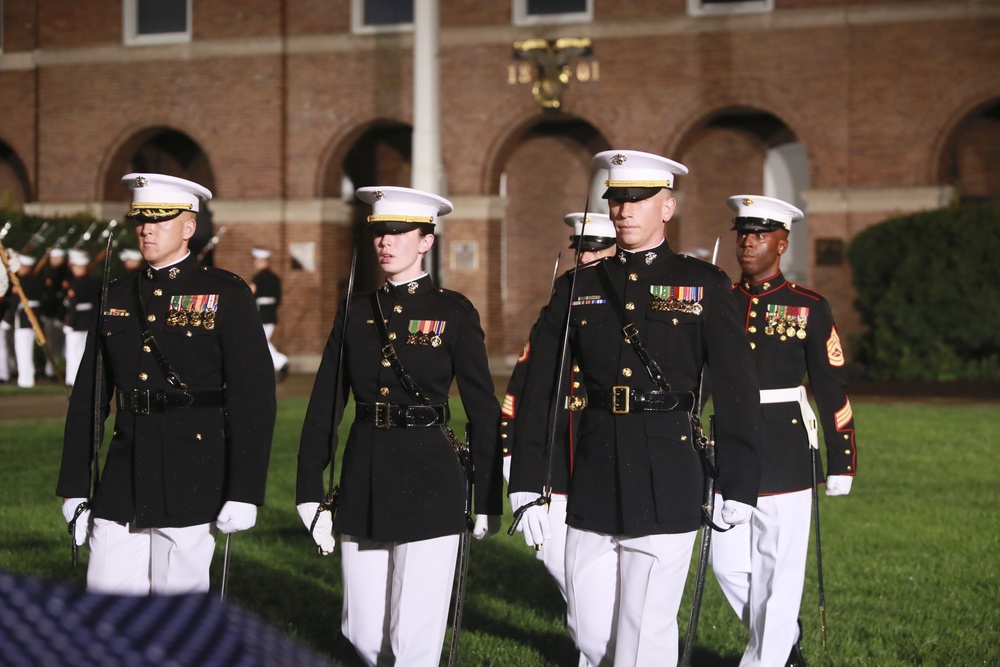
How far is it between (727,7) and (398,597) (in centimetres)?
1964

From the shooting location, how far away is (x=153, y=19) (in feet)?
85.3

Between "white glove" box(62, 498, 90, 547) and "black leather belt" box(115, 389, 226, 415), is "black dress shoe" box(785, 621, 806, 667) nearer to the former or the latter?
"black leather belt" box(115, 389, 226, 415)

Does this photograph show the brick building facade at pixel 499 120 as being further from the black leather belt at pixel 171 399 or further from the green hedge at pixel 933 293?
the black leather belt at pixel 171 399

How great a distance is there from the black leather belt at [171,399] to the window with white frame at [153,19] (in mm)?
21621

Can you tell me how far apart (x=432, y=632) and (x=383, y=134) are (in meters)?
23.4

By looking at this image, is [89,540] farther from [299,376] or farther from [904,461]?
[299,376]

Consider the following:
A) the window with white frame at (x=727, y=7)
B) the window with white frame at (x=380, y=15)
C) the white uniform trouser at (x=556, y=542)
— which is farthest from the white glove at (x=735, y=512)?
the window with white frame at (x=380, y=15)

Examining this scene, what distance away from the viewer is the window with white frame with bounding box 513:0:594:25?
23734mm

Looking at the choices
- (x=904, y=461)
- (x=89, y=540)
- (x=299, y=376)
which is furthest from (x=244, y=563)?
(x=299, y=376)

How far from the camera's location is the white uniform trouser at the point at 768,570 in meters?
6.00

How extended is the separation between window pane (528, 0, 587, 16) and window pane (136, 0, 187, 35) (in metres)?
6.32

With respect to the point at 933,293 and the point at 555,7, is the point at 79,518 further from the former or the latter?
the point at 555,7

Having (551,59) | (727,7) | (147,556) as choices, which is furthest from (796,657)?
(727,7)

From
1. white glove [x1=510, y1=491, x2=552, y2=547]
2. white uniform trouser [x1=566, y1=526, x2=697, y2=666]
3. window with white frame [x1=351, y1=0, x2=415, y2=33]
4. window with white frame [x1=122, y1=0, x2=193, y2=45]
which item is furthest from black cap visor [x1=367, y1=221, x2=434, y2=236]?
window with white frame [x1=122, y1=0, x2=193, y2=45]
